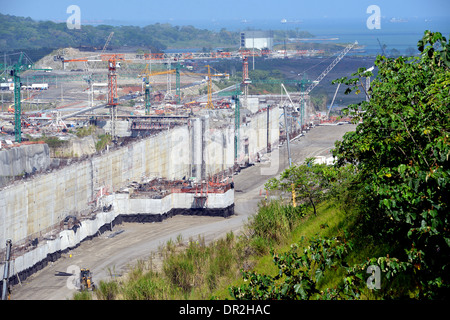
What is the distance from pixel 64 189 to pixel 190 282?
13.5m

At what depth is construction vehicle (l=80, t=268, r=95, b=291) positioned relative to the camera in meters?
19.8

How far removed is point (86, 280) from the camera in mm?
20125

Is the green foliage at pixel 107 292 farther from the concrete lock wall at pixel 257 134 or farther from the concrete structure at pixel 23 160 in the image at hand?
the concrete lock wall at pixel 257 134

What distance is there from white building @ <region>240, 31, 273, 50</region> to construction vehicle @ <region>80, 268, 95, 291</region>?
291 ft

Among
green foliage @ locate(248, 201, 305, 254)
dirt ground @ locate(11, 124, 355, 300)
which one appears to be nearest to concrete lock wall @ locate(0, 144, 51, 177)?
dirt ground @ locate(11, 124, 355, 300)

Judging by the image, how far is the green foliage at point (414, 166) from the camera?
775 centimetres

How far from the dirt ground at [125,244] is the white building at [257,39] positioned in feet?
237

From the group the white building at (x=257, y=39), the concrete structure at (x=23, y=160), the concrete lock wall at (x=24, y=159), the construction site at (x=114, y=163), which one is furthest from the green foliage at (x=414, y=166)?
the white building at (x=257, y=39)

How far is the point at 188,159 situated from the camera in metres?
39.2

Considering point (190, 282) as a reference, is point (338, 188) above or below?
above

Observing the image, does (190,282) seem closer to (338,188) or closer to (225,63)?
(338,188)

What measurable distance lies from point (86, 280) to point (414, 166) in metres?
13.5

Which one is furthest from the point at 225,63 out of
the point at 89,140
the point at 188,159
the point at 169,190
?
the point at 169,190

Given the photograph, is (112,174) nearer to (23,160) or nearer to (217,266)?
(23,160)
